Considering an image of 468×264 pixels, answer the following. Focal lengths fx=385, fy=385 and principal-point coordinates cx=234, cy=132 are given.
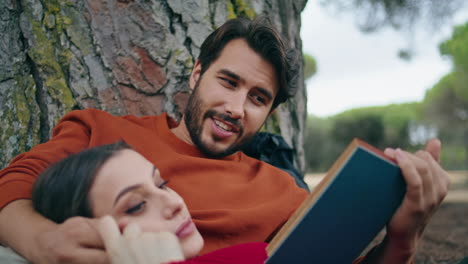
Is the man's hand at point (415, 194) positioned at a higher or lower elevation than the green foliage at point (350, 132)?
higher

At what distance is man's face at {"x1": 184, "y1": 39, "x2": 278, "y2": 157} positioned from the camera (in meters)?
1.73

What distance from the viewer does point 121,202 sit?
1.03m

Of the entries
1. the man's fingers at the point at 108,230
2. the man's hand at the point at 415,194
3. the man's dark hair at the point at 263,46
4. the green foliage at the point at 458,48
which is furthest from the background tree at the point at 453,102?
the man's fingers at the point at 108,230

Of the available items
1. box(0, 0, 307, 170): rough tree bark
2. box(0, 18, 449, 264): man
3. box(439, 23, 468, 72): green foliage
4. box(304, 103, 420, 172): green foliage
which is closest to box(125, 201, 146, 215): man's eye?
box(0, 18, 449, 264): man

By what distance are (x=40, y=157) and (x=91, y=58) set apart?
0.94m

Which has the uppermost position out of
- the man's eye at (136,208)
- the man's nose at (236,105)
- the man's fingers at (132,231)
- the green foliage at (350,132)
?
the man's nose at (236,105)

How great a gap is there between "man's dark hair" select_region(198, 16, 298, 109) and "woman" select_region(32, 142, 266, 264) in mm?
914

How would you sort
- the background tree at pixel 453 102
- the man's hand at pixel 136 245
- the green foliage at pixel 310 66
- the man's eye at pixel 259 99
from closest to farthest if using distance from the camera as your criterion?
1. the man's hand at pixel 136 245
2. the man's eye at pixel 259 99
3. the background tree at pixel 453 102
4. the green foliage at pixel 310 66

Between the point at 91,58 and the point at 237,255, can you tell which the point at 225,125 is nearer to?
the point at 237,255

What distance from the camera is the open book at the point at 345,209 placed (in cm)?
104

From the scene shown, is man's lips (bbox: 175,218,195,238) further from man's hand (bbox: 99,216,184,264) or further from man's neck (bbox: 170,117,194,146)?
man's neck (bbox: 170,117,194,146)

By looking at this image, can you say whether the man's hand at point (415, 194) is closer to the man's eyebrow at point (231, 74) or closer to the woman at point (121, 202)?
the woman at point (121, 202)

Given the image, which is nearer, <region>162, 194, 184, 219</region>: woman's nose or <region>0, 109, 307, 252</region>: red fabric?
<region>162, 194, 184, 219</region>: woman's nose

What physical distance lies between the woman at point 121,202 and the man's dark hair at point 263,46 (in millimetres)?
914
